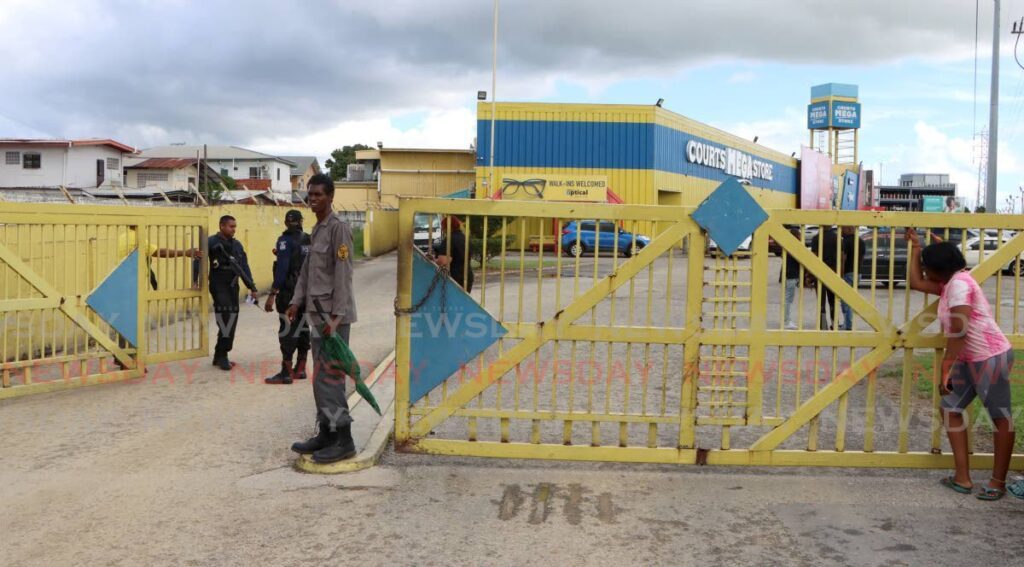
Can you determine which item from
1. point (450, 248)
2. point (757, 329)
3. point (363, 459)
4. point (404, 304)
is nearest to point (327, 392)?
point (363, 459)

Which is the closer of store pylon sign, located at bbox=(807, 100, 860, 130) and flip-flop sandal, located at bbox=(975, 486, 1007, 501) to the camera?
flip-flop sandal, located at bbox=(975, 486, 1007, 501)

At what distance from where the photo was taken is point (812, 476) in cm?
600

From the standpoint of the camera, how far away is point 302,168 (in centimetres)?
9894

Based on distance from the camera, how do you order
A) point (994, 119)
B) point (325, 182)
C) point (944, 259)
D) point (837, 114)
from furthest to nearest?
1. point (837, 114)
2. point (994, 119)
3. point (325, 182)
4. point (944, 259)

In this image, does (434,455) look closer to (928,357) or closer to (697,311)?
(697,311)

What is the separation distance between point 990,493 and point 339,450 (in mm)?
4139

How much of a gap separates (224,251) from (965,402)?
758cm

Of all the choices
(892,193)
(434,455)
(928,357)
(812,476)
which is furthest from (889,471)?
(892,193)

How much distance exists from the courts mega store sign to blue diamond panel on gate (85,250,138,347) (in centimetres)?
3855

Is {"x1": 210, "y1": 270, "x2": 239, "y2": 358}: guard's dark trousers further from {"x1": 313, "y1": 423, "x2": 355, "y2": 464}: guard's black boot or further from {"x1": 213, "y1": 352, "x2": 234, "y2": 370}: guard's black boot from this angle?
{"x1": 313, "y1": 423, "x2": 355, "y2": 464}: guard's black boot

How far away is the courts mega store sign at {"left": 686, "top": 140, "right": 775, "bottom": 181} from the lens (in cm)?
4719

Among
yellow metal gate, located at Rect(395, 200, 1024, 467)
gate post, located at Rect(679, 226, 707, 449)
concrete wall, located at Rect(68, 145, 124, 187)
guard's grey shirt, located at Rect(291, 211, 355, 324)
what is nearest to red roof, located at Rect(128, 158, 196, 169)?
concrete wall, located at Rect(68, 145, 124, 187)

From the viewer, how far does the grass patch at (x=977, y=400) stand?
24.5 ft

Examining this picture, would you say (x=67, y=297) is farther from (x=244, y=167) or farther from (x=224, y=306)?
(x=244, y=167)
